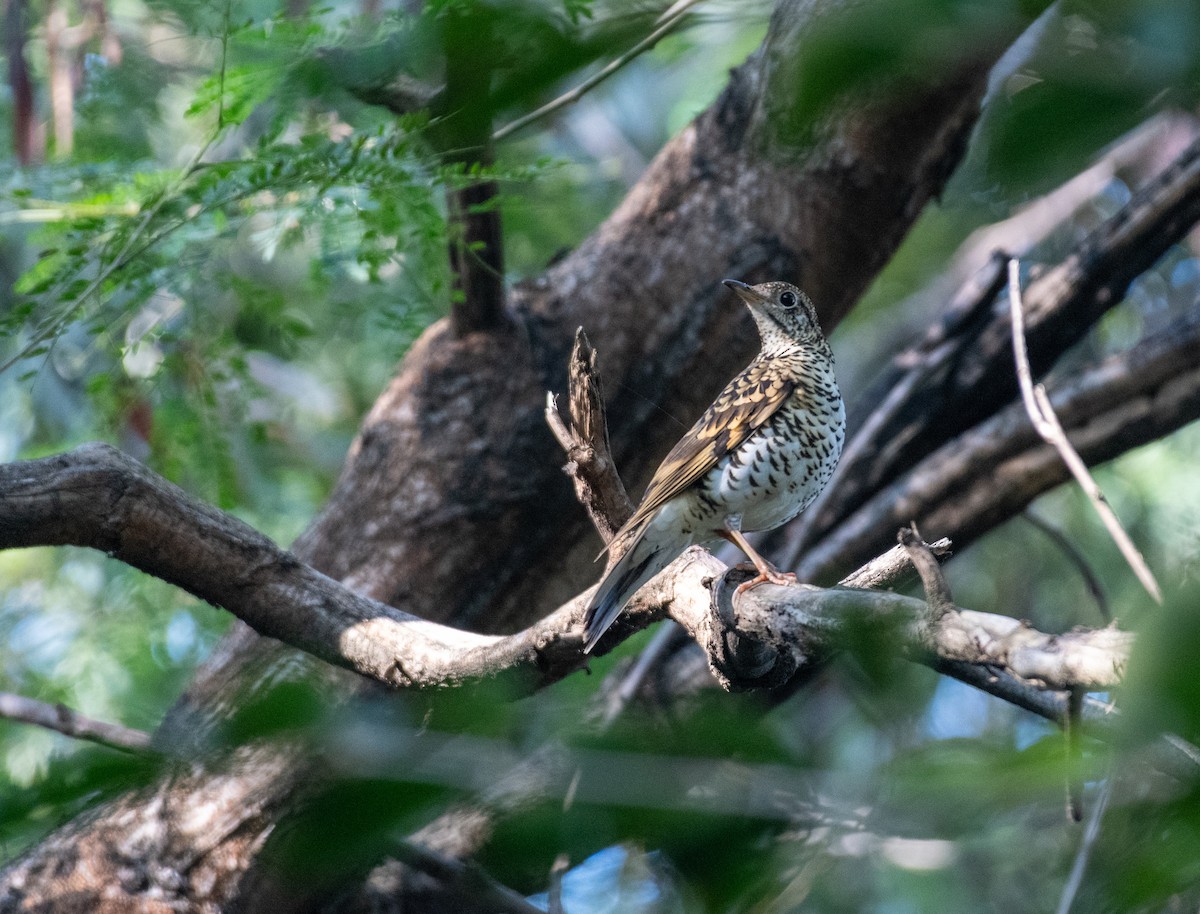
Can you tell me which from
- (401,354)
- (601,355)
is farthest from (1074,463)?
(401,354)

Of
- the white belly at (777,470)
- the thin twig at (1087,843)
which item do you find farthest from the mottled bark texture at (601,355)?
the thin twig at (1087,843)

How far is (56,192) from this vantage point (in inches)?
188

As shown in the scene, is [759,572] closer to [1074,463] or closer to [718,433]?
[718,433]

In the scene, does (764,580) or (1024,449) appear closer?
(764,580)

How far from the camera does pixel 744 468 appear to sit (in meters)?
3.73

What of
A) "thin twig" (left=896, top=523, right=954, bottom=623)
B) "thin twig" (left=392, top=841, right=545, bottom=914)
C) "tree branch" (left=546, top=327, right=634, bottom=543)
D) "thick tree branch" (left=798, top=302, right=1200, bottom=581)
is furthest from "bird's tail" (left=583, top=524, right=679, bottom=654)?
"thick tree branch" (left=798, top=302, right=1200, bottom=581)

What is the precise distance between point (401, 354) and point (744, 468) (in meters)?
2.54

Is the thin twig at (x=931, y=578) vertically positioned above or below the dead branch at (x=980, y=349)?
above

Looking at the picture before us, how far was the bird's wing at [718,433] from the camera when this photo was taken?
11.7 feet

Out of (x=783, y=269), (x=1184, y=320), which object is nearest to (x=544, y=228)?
(x=783, y=269)

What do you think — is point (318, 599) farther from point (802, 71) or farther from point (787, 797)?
point (802, 71)

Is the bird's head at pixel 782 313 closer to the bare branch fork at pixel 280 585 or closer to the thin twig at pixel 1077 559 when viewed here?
the bare branch fork at pixel 280 585

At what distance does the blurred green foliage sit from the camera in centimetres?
90

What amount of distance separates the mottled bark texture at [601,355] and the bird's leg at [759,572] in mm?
1394
